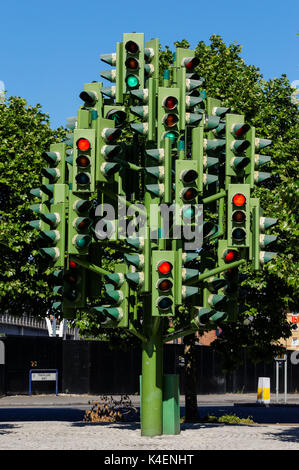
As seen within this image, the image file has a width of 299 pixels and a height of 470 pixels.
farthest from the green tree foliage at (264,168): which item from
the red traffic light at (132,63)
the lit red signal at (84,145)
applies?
the lit red signal at (84,145)

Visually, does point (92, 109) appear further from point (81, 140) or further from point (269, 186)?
point (269, 186)

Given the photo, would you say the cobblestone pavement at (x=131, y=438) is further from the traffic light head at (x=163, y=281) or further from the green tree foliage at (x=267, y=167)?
the green tree foliage at (x=267, y=167)

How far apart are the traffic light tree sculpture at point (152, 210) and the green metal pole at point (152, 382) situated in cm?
2

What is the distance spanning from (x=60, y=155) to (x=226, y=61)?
1114 centimetres

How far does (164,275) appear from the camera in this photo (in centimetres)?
1559

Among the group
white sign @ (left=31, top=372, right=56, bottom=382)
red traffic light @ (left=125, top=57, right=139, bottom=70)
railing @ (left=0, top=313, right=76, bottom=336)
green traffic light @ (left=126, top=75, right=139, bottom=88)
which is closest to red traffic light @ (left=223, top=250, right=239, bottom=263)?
green traffic light @ (left=126, top=75, right=139, bottom=88)

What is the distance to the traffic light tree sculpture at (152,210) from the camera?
52.6ft

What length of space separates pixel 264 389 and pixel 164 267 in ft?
73.5

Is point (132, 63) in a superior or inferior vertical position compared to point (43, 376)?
superior

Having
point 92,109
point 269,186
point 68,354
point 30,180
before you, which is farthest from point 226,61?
point 68,354

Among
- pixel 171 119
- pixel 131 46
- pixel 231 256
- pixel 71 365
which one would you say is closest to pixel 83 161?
pixel 171 119

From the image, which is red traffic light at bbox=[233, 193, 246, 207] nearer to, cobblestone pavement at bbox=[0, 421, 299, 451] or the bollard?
cobblestone pavement at bbox=[0, 421, 299, 451]

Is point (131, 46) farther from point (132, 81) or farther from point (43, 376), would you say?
point (43, 376)

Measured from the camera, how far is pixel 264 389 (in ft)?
120
